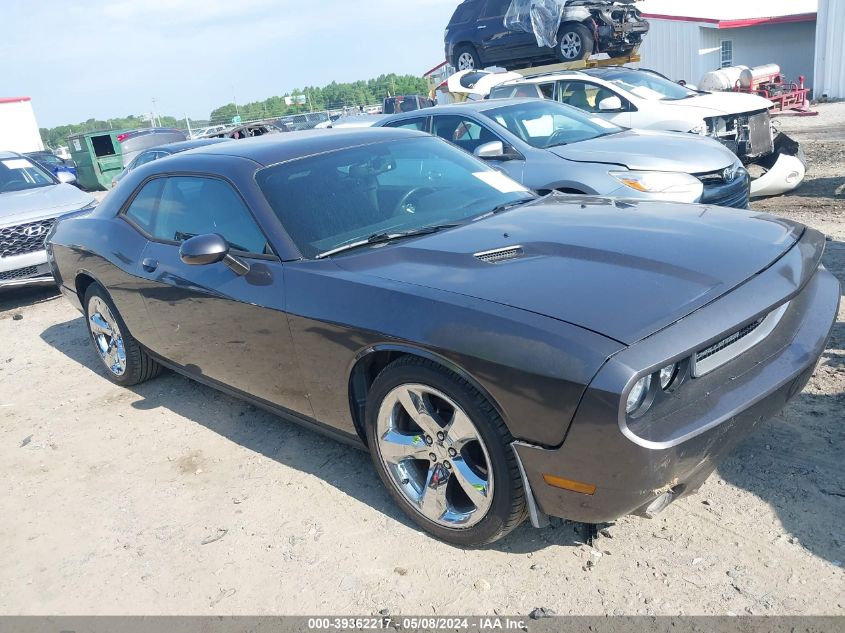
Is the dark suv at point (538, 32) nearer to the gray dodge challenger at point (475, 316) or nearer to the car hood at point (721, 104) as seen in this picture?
the car hood at point (721, 104)

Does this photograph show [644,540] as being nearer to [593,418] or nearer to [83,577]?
[593,418]

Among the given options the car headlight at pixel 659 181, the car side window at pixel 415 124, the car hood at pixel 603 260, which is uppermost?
the car side window at pixel 415 124

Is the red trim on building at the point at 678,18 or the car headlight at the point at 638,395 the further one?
the red trim on building at the point at 678,18

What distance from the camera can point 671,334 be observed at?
2291mm

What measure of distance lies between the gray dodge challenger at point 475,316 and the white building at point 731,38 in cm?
2739

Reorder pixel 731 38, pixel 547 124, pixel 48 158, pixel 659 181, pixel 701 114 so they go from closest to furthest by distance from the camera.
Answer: pixel 659 181
pixel 547 124
pixel 701 114
pixel 48 158
pixel 731 38

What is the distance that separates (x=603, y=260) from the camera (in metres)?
2.77

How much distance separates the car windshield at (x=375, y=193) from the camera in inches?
135

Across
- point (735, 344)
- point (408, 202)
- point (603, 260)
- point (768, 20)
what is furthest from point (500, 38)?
point (768, 20)

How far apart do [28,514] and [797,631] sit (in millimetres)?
3478

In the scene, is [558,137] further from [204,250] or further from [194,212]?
[204,250]

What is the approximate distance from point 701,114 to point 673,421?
7735 millimetres

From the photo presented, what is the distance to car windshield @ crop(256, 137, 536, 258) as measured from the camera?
342 centimetres

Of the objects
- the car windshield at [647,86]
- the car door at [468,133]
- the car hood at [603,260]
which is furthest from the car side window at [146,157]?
the car hood at [603,260]
